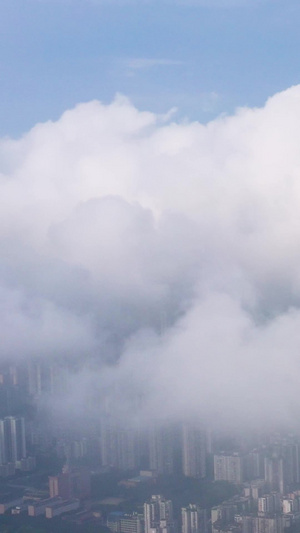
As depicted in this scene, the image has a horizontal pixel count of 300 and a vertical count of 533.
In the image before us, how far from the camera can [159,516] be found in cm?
508

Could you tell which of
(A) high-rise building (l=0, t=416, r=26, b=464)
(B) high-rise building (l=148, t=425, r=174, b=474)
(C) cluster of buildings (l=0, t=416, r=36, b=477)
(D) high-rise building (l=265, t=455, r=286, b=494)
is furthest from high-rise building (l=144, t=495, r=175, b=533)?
(A) high-rise building (l=0, t=416, r=26, b=464)

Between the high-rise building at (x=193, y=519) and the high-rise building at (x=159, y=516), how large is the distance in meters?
0.09

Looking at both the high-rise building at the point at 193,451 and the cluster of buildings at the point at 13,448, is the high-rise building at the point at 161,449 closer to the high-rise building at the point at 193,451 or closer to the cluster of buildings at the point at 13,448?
the high-rise building at the point at 193,451

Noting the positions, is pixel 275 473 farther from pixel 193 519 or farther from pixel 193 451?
pixel 193 519

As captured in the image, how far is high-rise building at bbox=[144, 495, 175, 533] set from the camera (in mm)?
4949

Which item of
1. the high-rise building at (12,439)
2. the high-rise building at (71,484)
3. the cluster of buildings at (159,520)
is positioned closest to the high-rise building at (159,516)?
the cluster of buildings at (159,520)

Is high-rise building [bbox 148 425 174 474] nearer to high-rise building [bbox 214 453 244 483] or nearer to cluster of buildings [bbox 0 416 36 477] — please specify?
high-rise building [bbox 214 453 244 483]

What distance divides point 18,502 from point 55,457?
582 millimetres

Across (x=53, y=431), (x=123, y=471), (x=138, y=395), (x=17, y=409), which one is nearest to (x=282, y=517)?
(x=123, y=471)

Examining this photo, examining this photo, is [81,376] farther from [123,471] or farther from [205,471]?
[205,471]

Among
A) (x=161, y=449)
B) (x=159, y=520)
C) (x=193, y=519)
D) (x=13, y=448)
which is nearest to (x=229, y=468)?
(x=161, y=449)

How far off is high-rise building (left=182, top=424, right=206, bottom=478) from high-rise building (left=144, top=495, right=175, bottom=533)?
1.72 feet

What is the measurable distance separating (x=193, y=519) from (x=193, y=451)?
0.93 meters

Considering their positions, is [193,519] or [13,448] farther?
[13,448]
